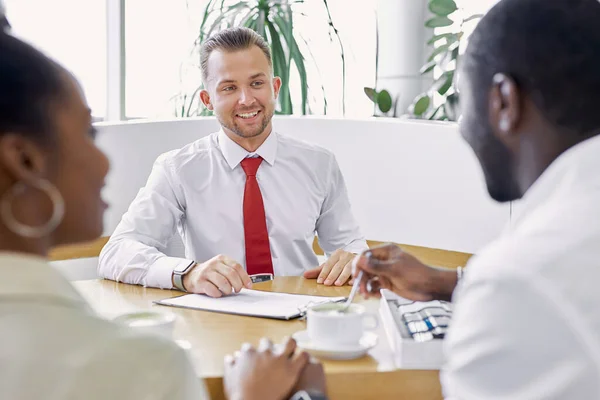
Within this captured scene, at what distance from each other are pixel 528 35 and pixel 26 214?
766mm

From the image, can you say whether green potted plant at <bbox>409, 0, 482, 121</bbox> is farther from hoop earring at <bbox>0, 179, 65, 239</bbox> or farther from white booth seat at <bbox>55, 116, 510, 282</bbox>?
hoop earring at <bbox>0, 179, 65, 239</bbox>

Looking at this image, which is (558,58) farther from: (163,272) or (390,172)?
(390,172)

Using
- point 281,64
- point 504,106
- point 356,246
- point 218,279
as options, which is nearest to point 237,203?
point 356,246

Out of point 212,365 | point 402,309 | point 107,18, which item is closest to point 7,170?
point 212,365

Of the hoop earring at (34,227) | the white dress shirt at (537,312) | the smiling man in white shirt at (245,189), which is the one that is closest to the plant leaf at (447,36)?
the smiling man in white shirt at (245,189)

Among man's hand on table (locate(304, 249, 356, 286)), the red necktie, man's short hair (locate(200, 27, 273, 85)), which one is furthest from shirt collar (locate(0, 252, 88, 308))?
man's short hair (locate(200, 27, 273, 85))

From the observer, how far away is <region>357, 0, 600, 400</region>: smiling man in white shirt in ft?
2.92

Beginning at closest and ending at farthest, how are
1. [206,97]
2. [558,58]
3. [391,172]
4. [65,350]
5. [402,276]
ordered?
[65,350]
[558,58]
[402,276]
[206,97]
[391,172]

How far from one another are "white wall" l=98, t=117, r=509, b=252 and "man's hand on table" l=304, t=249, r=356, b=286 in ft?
4.21

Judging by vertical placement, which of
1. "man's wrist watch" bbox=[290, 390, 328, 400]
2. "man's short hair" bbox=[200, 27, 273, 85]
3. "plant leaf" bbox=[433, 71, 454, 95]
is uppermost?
"man's short hair" bbox=[200, 27, 273, 85]

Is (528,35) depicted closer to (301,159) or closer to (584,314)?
(584,314)

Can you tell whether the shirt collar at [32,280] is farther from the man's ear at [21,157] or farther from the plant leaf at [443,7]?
the plant leaf at [443,7]

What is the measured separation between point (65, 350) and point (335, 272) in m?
1.46

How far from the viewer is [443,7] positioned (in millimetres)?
3873
